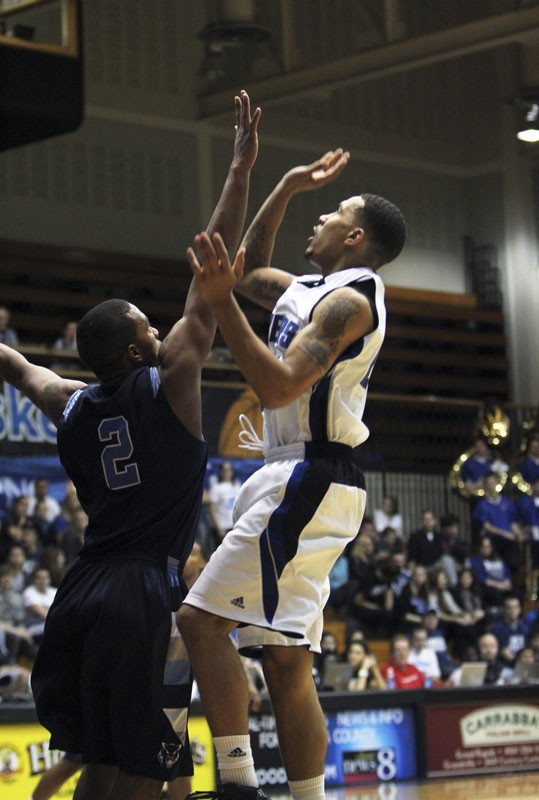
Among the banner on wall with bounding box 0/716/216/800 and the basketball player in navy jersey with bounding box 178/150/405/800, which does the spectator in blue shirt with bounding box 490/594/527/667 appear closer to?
the banner on wall with bounding box 0/716/216/800

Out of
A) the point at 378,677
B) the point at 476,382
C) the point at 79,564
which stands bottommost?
the point at 378,677

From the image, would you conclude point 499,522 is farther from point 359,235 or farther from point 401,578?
point 359,235

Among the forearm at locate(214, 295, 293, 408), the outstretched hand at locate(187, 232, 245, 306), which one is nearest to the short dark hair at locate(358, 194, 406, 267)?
the forearm at locate(214, 295, 293, 408)

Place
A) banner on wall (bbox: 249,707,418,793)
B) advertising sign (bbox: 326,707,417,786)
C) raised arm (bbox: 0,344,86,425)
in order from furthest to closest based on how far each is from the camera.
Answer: advertising sign (bbox: 326,707,417,786) → banner on wall (bbox: 249,707,418,793) → raised arm (bbox: 0,344,86,425)

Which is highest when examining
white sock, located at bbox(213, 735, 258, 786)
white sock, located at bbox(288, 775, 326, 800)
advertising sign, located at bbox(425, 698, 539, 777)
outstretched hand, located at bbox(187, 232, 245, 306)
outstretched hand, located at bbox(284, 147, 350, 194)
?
outstretched hand, located at bbox(284, 147, 350, 194)

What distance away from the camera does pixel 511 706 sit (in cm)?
1428

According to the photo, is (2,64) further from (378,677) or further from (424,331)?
(424,331)

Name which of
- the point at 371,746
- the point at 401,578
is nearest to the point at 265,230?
the point at 371,746

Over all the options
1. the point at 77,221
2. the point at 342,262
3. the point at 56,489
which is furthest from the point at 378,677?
the point at 342,262

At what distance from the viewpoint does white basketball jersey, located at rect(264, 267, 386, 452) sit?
15.9 ft

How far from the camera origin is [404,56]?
1795 cm

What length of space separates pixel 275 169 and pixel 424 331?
3.46m

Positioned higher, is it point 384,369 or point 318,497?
point 384,369

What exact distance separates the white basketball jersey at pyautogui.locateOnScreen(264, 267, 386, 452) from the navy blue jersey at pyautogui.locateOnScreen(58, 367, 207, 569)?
0.37 metres
